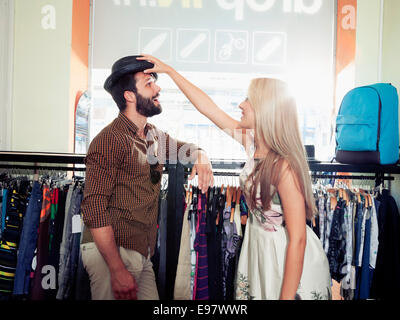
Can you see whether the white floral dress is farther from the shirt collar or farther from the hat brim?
the hat brim

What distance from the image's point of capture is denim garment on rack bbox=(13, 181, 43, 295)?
4.91 ft

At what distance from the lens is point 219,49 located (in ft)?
7.20

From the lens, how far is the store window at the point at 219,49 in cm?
197

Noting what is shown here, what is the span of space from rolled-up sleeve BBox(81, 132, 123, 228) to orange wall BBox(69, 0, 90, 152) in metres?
0.78

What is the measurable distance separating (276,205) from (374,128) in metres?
0.84

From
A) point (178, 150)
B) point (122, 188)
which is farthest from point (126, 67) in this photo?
point (122, 188)

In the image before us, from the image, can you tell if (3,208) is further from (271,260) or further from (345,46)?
(345,46)

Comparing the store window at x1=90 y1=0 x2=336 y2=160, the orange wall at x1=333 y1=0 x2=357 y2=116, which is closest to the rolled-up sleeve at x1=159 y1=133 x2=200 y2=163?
the store window at x1=90 y1=0 x2=336 y2=160

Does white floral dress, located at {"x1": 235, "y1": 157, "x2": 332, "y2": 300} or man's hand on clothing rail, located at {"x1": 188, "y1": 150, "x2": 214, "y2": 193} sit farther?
man's hand on clothing rail, located at {"x1": 188, "y1": 150, "x2": 214, "y2": 193}

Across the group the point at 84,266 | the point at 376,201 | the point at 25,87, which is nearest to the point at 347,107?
the point at 376,201

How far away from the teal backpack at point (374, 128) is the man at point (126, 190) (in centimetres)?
91

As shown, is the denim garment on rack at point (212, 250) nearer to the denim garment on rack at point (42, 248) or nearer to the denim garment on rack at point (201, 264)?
the denim garment on rack at point (201, 264)

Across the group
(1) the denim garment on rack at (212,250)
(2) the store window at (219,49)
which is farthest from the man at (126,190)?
(2) the store window at (219,49)

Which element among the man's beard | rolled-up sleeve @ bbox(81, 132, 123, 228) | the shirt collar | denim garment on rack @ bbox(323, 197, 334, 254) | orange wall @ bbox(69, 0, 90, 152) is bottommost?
denim garment on rack @ bbox(323, 197, 334, 254)
